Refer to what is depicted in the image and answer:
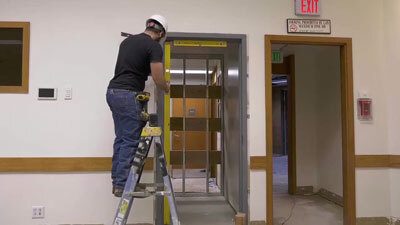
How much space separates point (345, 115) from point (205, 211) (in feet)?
7.17

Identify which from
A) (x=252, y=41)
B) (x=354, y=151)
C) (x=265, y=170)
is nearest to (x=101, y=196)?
(x=265, y=170)

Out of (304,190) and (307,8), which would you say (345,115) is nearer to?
(307,8)

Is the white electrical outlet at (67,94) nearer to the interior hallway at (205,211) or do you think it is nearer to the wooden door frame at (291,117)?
the interior hallway at (205,211)

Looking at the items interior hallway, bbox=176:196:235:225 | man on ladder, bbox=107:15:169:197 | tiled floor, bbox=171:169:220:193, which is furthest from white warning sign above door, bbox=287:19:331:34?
tiled floor, bbox=171:169:220:193

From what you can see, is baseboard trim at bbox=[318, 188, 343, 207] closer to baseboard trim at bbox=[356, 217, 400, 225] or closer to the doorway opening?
baseboard trim at bbox=[356, 217, 400, 225]

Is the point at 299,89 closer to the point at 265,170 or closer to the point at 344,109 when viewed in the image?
the point at 344,109

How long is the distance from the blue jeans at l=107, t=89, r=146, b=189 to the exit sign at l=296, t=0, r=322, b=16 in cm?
209

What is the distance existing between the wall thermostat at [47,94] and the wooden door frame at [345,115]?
2.12 m

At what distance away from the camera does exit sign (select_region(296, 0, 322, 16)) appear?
10.8ft

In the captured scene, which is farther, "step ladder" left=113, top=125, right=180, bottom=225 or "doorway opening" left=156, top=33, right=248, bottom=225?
"doorway opening" left=156, top=33, right=248, bottom=225

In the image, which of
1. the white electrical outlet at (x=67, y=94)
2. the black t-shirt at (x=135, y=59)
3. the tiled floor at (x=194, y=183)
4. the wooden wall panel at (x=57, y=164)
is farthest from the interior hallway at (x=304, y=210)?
the white electrical outlet at (x=67, y=94)

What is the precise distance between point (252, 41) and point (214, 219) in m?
2.18

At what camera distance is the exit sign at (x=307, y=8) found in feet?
10.8

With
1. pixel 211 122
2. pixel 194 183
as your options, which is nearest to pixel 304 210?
pixel 211 122
